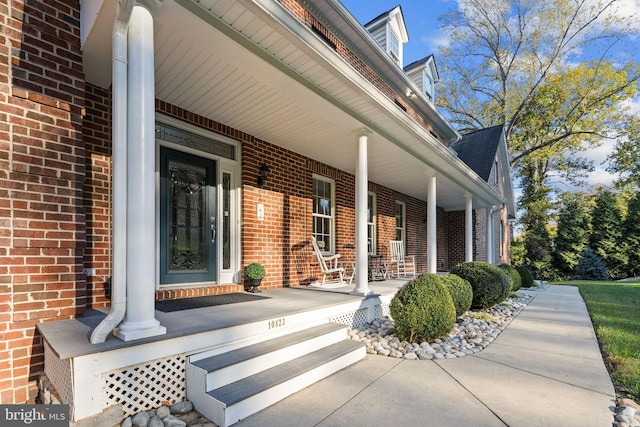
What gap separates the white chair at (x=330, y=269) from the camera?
5.59 m

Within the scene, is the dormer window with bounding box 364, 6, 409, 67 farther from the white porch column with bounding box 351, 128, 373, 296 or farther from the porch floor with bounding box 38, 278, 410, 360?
the porch floor with bounding box 38, 278, 410, 360

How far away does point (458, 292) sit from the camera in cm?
480

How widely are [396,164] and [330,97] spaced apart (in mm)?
3030

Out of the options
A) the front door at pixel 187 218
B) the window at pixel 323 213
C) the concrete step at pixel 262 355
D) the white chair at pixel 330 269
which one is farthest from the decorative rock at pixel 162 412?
the window at pixel 323 213

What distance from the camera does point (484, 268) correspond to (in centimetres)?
598

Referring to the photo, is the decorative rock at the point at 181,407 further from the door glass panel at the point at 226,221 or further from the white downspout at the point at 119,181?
the door glass panel at the point at 226,221

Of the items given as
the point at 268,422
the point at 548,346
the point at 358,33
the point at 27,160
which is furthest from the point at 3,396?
the point at 358,33

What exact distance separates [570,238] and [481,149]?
855 cm

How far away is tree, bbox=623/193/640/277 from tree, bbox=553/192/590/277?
5.68 ft

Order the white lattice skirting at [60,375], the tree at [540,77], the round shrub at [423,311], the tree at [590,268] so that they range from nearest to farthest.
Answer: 1. the white lattice skirting at [60,375]
2. the round shrub at [423,311]
3. the tree at [590,268]
4. the tree at [540,77]

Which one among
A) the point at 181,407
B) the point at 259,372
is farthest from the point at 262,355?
the point at 181,407

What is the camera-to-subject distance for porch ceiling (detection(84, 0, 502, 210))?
2605 millimetres

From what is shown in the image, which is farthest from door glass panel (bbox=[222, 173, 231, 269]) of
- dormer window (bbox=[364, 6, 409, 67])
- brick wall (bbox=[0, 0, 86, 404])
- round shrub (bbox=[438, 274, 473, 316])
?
dormer window (bbox=[364, 6, 409, 67])

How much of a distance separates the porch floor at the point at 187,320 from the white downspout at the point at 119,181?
0.15 meters
